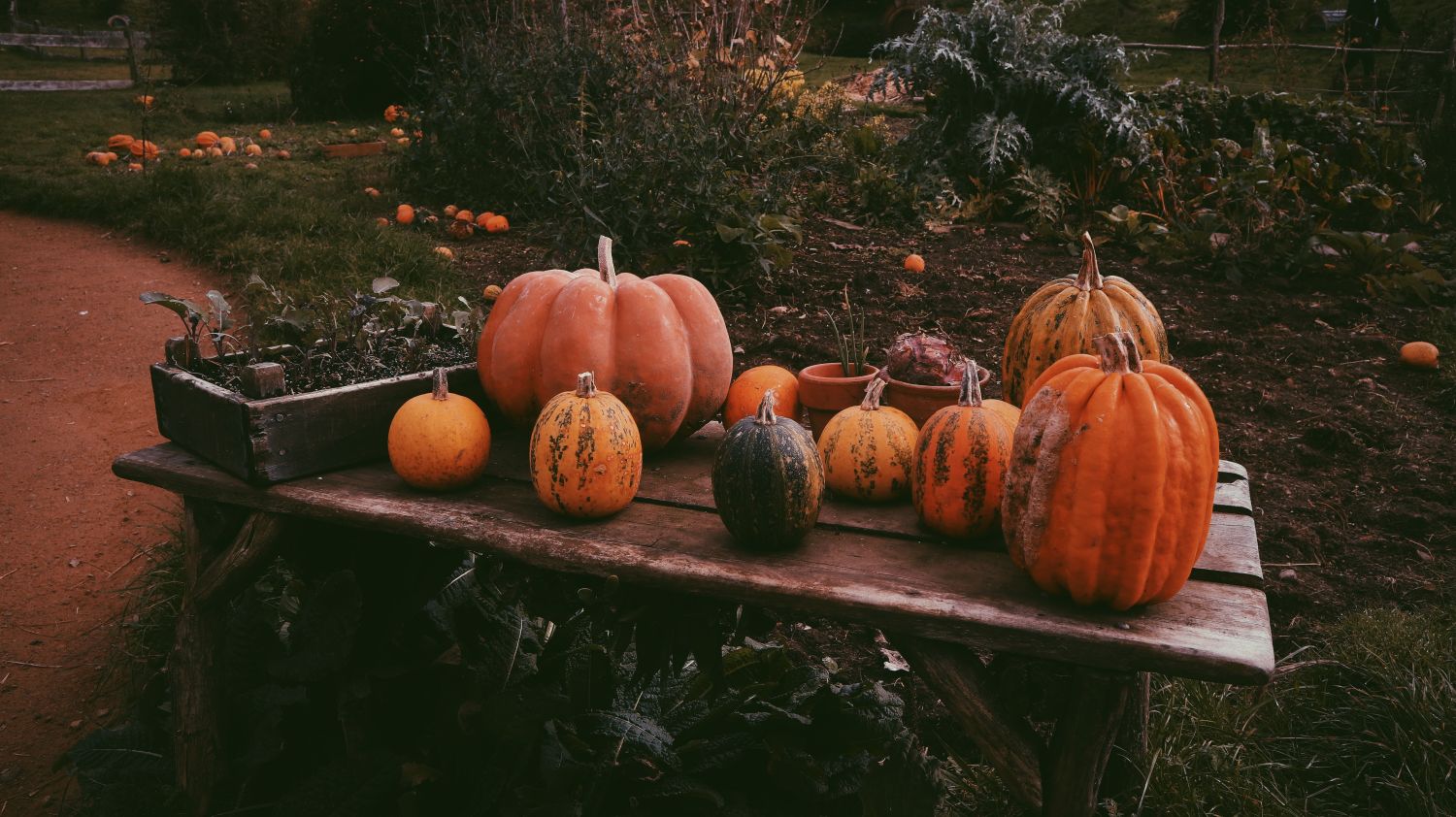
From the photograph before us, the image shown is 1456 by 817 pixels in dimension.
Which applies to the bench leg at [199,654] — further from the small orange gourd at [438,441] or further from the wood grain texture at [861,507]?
the wood grain texture at [861,507]

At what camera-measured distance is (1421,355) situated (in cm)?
427

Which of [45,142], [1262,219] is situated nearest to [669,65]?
[1262,219]

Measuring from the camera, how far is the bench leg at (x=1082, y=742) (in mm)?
1477

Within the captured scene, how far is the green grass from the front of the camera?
5.73 metres

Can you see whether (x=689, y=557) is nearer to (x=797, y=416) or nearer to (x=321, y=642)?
(x=797, y=416)

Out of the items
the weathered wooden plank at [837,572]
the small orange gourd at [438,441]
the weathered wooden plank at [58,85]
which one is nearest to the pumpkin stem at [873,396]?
the weathered wooden plank at [837,572]

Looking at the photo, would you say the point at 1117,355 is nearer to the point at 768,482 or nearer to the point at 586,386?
the point at 768,482

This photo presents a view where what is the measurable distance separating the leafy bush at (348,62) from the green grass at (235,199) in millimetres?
1122

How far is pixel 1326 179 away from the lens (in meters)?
5.90

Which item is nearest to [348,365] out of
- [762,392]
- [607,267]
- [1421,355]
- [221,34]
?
[607,267]

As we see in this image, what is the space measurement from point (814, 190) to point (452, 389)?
5419 millimetres

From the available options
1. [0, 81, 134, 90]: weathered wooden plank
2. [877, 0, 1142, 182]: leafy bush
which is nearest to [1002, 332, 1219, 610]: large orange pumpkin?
[877, 0, 1142, 182]: leafy bush

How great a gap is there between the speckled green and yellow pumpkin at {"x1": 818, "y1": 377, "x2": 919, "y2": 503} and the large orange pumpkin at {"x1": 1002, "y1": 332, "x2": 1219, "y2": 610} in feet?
1.26

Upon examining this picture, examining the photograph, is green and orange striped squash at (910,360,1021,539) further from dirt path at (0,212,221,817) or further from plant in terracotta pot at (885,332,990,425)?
dirt path at (0,212,221,817)
